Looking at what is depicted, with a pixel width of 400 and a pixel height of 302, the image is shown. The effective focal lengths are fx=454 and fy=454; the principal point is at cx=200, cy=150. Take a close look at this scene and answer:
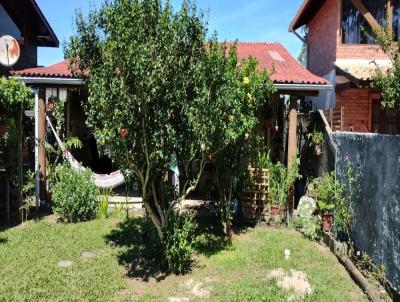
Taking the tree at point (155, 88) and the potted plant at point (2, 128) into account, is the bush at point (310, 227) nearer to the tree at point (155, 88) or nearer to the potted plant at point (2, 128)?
the tree at point (155, 88)

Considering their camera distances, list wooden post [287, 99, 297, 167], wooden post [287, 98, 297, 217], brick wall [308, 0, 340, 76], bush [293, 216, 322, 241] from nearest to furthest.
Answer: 1. bush [293, 216, 322, 241]
2. wooden post [287, 98, 297, 217]
3. wooden post [287, 99, 297, 167]
4. brick wall [308, 0, 340, 76]

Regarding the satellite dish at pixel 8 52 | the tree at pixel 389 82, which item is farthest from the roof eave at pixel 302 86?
the satellite dish at pixel 8 52

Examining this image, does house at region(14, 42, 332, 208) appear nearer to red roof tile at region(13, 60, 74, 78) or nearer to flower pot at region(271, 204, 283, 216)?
red roof tile at region(13, 60, 74, 78)

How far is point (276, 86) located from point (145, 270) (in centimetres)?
478

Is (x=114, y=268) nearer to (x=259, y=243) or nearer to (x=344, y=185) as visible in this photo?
(x=259, y=243)

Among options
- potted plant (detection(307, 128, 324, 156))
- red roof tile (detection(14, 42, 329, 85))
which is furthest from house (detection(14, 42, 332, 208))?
potted plant (detection(307, 128, 324, 156))

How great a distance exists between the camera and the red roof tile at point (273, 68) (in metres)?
9.47

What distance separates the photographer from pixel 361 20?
12.5 meters

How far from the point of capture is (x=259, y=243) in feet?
25.9

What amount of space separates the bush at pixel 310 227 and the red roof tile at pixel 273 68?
2.83 metres

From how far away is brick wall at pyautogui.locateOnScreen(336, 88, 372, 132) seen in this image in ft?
40.3

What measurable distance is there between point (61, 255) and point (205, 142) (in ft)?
10.2

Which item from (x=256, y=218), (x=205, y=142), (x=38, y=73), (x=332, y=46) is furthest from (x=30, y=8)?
(x=205, y=142)

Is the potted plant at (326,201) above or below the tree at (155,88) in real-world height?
below
